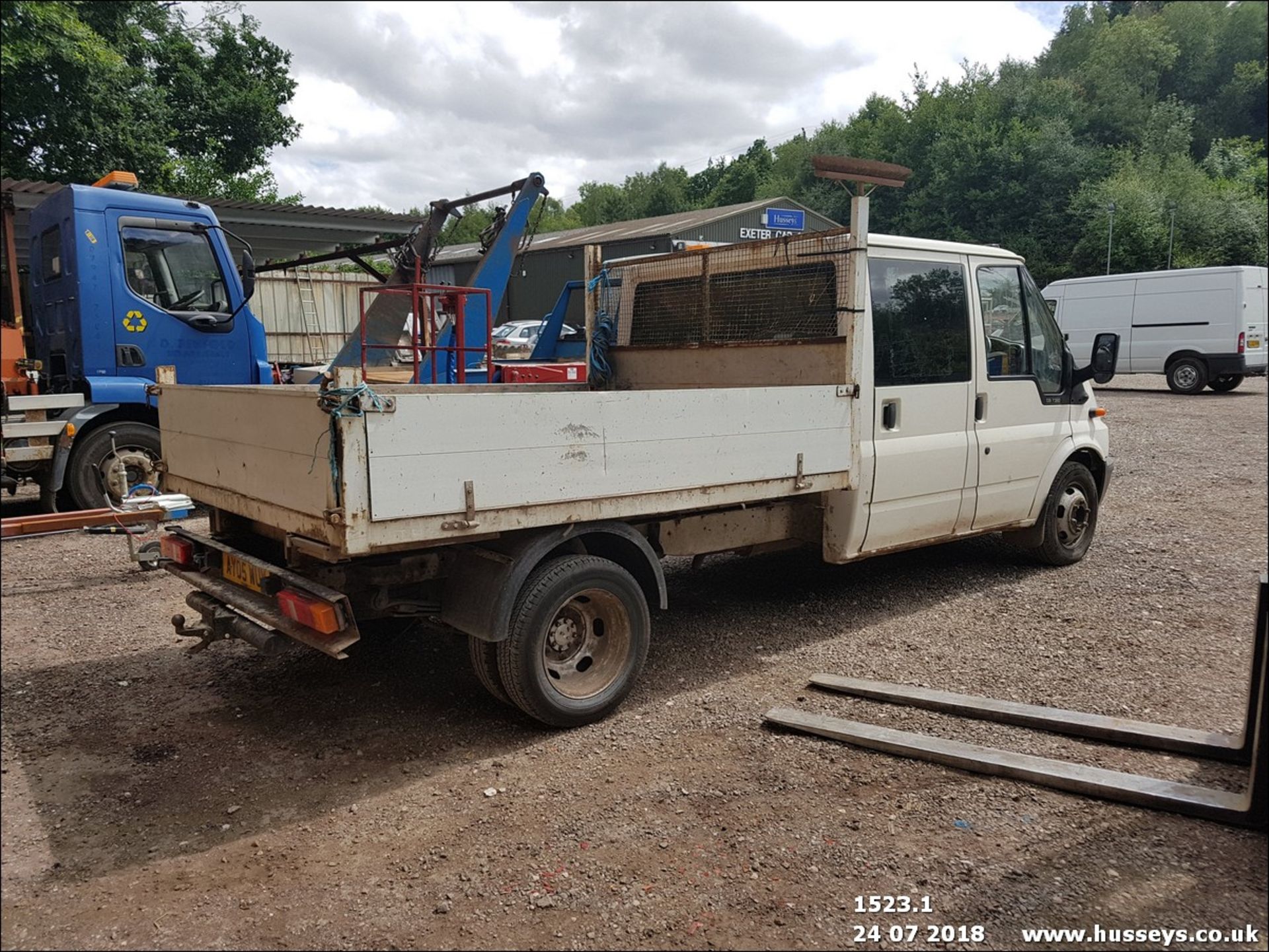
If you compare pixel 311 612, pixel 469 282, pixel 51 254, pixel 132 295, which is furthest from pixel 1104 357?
pixel 51 254

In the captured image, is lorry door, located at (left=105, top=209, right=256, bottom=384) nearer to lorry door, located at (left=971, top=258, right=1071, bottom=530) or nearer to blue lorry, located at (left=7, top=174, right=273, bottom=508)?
blue lorry, located at (left=7, top=174, right=273, bottom=508)

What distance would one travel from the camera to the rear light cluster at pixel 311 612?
343cm

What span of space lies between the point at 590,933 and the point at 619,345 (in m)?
4.45

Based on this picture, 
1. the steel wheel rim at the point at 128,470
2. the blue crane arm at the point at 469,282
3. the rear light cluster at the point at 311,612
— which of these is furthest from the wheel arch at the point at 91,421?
the rear light cluster at the point at 311,612

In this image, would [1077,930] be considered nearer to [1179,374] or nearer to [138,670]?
[138,670]

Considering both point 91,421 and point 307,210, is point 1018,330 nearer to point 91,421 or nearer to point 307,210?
point 91,421

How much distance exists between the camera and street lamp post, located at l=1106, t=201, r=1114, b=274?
28703 mm

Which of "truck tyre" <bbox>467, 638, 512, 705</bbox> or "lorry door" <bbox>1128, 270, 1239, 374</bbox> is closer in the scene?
"truck tyre" <bbox>467, 638, 512, 705</bbox>

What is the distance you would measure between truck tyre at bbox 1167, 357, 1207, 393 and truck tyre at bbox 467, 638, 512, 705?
1901 centimetres

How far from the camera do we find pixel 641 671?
4727 mm

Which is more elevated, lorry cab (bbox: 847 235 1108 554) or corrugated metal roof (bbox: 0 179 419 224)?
corrugated metal roof (bbox: 0 179 419 224)

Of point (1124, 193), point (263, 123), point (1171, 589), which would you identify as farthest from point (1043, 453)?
point (1124, 193)

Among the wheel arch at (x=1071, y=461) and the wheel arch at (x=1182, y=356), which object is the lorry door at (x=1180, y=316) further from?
the wheel arch at (x=1071, y=461)

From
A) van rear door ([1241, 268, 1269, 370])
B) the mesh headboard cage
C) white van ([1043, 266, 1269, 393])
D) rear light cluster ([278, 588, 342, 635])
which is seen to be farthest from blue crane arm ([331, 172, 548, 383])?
van rear door ([1241, 268, 1269, 370])
